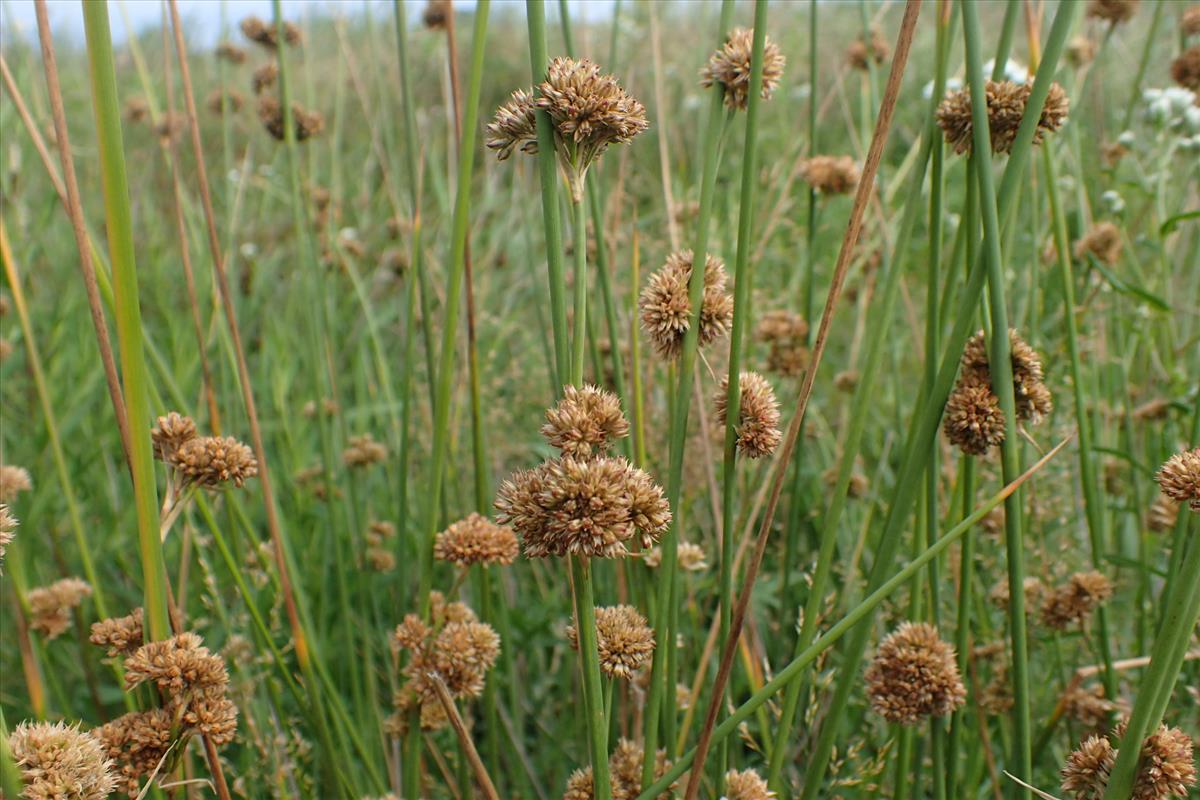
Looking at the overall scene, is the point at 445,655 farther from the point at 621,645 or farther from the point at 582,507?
the point at 582,507

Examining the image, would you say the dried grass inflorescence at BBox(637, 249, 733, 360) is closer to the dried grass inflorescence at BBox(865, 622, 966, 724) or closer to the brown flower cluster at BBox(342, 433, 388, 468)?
the dried grass inflorescence at BBox(865, 622, 966, 724)

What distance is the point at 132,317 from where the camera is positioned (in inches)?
21.9

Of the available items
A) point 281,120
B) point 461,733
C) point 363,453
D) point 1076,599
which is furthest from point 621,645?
point 281,120

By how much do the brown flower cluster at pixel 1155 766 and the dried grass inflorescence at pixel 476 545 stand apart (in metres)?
0.51

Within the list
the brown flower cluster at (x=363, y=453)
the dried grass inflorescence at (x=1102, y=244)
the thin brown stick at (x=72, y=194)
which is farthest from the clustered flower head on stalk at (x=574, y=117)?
the dried grass inflorescence at (x=1102, y=244)

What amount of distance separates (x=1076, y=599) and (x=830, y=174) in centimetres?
58

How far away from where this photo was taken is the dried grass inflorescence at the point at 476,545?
2.95 ft

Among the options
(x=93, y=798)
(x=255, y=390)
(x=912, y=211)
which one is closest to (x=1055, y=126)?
(x=912, y=211)

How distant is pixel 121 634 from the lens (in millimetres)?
783

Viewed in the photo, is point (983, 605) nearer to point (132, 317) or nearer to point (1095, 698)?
point (1095, 698)

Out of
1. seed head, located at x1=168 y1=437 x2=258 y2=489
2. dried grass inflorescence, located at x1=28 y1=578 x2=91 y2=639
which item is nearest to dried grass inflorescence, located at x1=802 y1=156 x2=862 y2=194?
seed head, located at x1=168 y1=437 x2=258 y2=489

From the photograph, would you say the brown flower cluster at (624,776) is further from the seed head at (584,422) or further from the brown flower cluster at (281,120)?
the brown flower cluster at (281,120)

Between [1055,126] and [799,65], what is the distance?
4.39m

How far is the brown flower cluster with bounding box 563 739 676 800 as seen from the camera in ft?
2.59
